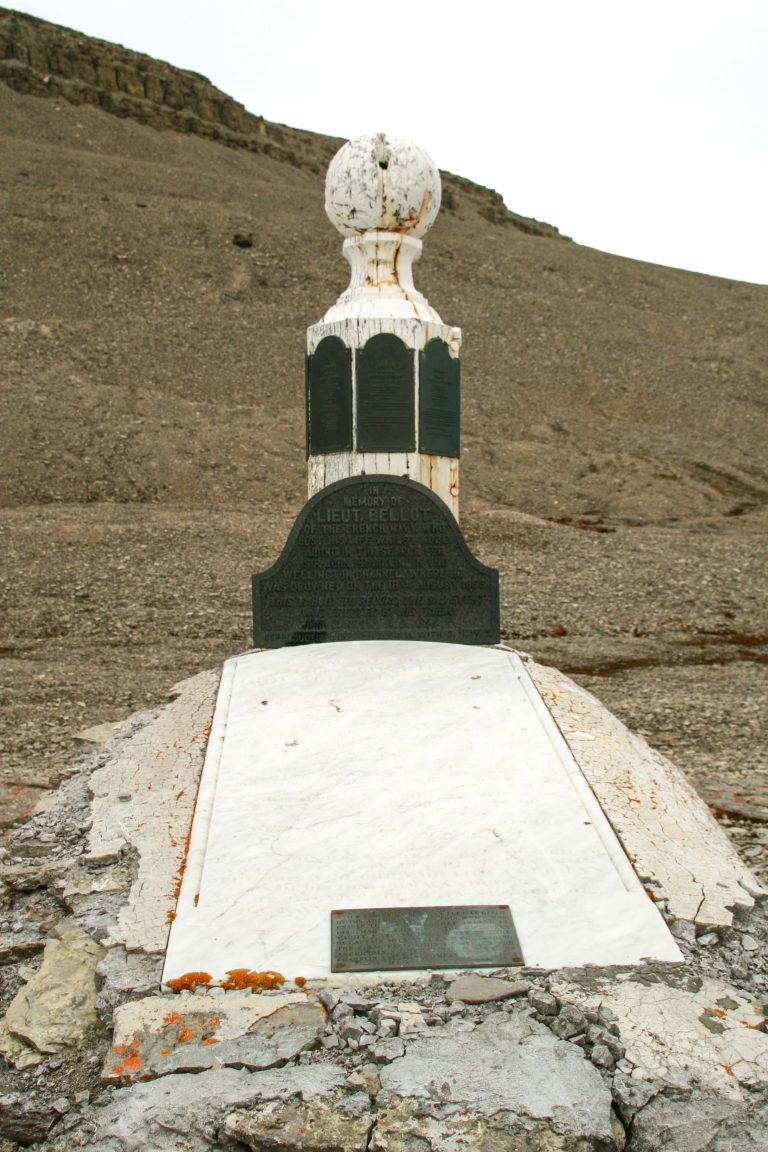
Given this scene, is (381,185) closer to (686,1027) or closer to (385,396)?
(385,396)

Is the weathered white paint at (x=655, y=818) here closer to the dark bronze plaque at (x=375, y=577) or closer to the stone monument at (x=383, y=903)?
the stone monument at (x=383, y=903)

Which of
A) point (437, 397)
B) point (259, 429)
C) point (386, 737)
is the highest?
point (437, 397)

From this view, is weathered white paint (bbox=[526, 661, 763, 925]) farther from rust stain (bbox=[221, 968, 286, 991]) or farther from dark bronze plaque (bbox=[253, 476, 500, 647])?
rust stain (bbox=[221, 968, 286, 991])

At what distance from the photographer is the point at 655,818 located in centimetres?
370

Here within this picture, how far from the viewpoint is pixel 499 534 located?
14.9 metres

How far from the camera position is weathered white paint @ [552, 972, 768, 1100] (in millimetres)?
2498

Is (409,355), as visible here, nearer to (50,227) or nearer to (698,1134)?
(698,1134)

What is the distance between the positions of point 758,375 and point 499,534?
57.1ft

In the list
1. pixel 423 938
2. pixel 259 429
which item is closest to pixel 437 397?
pixel 423 938

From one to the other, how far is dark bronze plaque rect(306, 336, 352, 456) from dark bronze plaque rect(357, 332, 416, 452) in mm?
64

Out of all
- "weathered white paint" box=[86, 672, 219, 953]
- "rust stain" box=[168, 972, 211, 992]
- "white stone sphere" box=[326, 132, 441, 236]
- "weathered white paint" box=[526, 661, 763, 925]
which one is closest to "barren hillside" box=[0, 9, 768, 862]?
"weathered white paint" box=[526, 661, 763, 925]

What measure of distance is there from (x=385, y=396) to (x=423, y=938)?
9.86 feet

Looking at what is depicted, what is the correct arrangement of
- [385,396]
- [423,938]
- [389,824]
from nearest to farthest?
[423,938]
[389,824]
[385,396]

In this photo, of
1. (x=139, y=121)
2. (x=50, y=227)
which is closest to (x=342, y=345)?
(x=50, y=227)
